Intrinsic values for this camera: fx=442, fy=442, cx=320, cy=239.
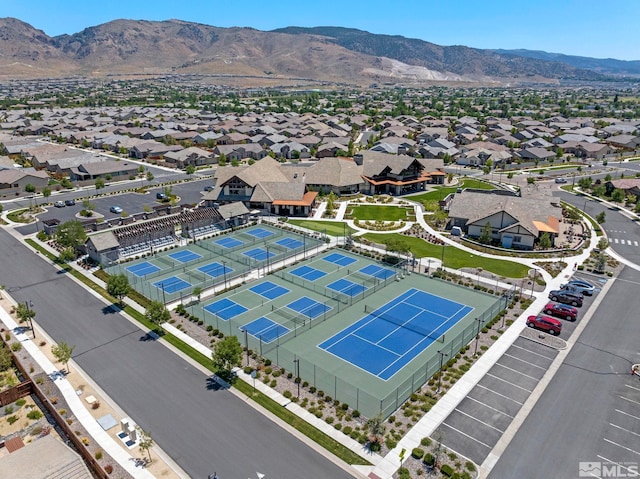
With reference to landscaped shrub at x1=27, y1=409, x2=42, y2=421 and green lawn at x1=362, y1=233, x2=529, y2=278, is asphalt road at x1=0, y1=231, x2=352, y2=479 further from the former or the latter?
green lawn at x1=362, y1=233, x2=529, y2=278

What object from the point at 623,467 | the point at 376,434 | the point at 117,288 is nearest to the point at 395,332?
the point at 376,434

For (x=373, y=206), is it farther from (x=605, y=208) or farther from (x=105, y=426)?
(x=105, y=426)

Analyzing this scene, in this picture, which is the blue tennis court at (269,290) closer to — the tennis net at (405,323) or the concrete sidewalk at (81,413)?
the tennis net at (405,323)

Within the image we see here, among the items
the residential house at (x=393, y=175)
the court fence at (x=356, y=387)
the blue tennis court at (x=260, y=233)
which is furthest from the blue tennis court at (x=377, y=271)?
the residential house at (x=393, y=175)

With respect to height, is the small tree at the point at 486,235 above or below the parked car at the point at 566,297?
above

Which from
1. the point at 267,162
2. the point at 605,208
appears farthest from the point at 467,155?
the point at 267,162

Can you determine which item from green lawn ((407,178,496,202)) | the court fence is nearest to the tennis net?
the court fence
